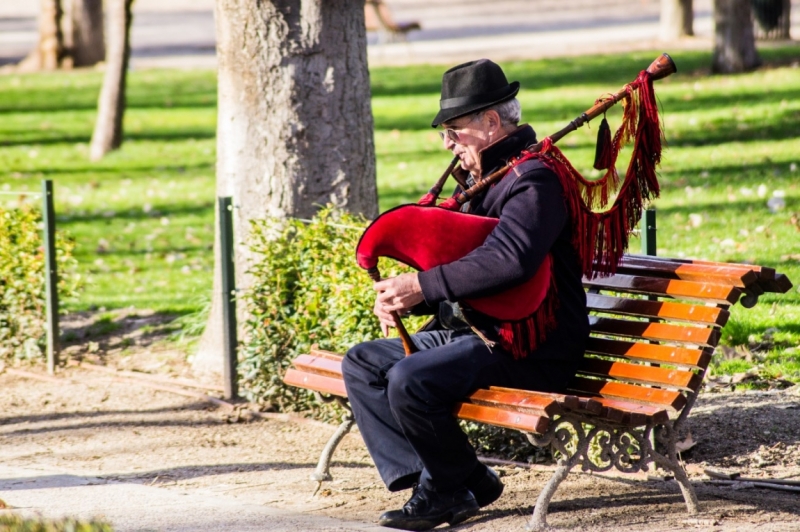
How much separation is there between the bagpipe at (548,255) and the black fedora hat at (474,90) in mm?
244

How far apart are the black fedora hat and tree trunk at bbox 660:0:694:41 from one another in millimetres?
16111

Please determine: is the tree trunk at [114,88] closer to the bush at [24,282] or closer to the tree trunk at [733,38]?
the bush at [24,282]

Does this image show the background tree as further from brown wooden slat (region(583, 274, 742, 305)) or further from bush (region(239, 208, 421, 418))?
brown wooden slat (region(583, 274, 742, 305))

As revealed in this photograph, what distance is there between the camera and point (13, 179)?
13453mm

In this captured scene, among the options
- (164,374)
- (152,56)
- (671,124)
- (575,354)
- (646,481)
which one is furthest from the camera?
(152,56)

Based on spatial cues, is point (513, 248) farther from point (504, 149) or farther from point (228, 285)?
point (228, 285)

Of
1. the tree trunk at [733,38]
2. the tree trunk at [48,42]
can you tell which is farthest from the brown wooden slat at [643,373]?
the tree trunk at [48,42]

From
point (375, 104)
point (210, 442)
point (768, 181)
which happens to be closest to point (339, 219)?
point (210, 442)

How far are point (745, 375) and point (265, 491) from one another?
2.63m

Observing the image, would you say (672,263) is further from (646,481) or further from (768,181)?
(768,181)

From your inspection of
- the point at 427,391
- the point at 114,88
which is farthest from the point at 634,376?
the point at 114,88

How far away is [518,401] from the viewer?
4.18m

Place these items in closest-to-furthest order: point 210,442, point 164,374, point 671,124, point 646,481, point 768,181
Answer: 1. point 646,481
2. point 210,442
3. point 164,374
4. point 768,181
5. point 671,124

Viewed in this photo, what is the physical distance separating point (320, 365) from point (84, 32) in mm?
18373
